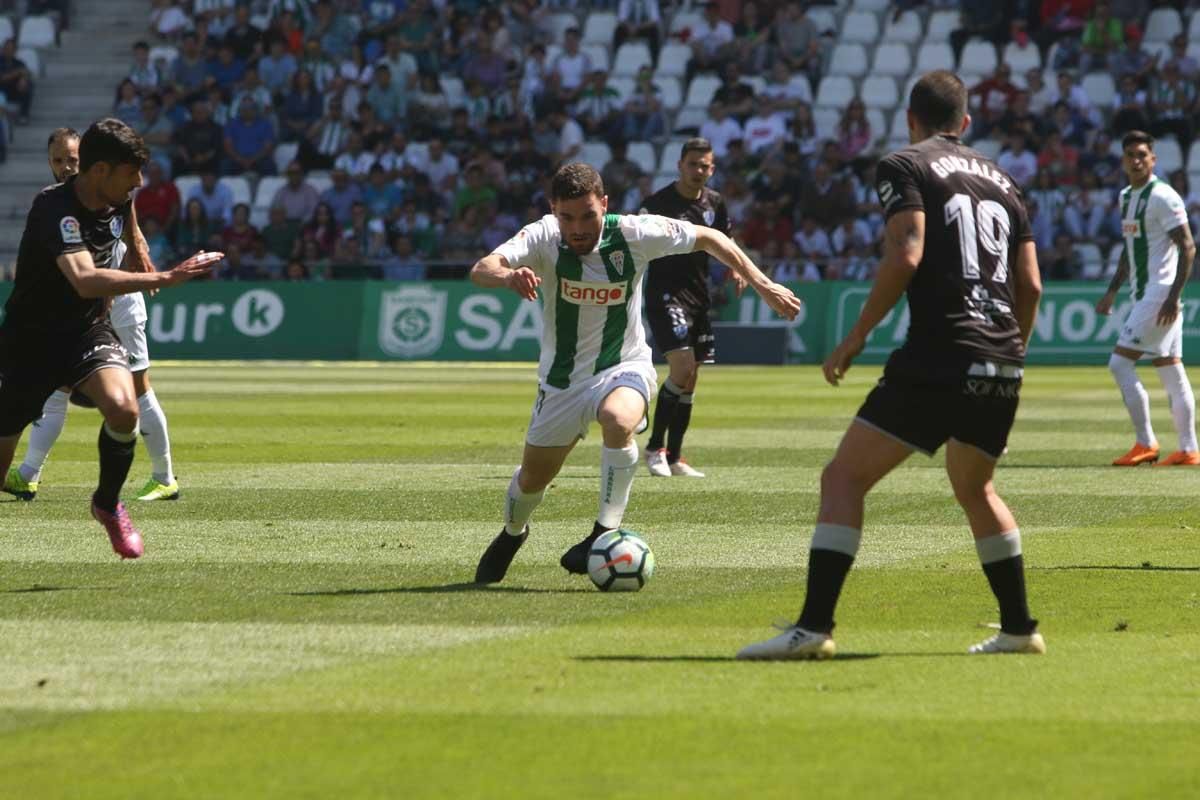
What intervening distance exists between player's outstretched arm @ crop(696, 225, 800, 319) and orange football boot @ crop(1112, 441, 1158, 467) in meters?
7.03

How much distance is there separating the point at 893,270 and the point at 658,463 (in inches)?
325

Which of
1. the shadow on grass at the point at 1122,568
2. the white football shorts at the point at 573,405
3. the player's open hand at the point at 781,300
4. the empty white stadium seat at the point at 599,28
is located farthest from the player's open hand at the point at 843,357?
the empty white stadium seat at the point at 599,28

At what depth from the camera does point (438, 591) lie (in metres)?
8.70

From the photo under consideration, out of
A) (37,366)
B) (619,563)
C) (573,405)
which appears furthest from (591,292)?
(37,366)

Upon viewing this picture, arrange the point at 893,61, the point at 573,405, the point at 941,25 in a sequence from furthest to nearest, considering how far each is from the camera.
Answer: the point at 941,25 → the point at 893,61 → the point at 573,405

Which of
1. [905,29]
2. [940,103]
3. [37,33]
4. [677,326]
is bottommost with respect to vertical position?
[677,326]

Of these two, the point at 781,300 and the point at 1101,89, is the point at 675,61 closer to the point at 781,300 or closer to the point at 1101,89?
the point at 1101,89

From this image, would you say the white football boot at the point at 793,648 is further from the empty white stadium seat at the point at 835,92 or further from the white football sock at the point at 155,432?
the empty white stadium seat at the point at 835,92

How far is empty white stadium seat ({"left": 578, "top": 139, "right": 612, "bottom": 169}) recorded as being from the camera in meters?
34.2

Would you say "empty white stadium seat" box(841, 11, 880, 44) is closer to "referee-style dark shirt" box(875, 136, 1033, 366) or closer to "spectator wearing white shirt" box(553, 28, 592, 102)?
"spectator wearing white shirt" box(553, 28, 592, 102)

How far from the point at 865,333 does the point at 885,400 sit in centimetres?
29

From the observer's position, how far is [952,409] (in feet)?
22.6

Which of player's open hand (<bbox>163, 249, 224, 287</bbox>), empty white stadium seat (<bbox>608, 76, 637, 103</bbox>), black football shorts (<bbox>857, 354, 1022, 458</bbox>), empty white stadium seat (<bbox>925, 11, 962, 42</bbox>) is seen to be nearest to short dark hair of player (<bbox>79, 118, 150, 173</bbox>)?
player's open hand (<bbox>163, 249, 224, 287</bbox>)

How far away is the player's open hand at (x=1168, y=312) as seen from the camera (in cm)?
1554
